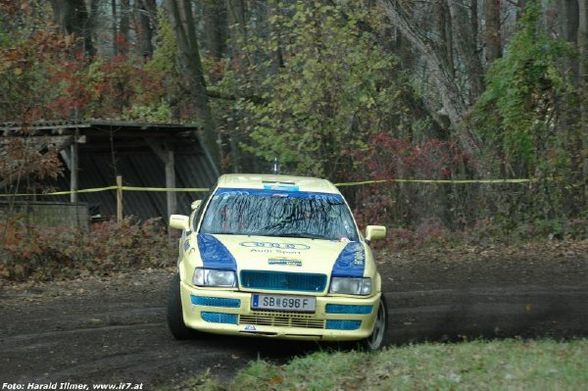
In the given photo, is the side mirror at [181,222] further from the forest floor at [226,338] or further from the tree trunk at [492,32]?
the tree trunk at [492,32]

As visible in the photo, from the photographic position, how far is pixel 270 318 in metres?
8.24

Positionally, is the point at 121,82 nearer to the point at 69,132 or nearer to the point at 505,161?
the point at 69,132

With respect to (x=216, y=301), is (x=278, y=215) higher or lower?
higher

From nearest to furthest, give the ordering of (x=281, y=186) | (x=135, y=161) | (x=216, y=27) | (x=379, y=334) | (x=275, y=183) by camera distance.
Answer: (x=379, y=334) → (x=281, y=186) → (x=275, y=183) → (x=135, y=161) → (x=216, y=27)

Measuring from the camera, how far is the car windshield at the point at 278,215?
30.8 ft

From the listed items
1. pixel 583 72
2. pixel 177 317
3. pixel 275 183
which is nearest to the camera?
pixel 177 317

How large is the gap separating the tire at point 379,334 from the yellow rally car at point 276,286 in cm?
1

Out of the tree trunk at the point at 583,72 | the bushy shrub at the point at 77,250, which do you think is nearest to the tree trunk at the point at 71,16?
the bushy shrub at the point at 77,250

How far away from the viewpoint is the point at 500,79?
19.4m

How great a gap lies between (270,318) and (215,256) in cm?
82

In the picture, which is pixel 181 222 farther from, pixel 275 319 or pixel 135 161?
pixel 135 161

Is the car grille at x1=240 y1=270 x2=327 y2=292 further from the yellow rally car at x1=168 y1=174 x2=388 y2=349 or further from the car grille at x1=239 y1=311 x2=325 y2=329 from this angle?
the car grille at x1=239 y1=311 x2=325 y2=329

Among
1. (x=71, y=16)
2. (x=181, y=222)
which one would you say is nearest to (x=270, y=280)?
(x=181, y=222)

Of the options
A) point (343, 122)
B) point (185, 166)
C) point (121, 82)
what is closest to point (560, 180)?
point (343, 122)
